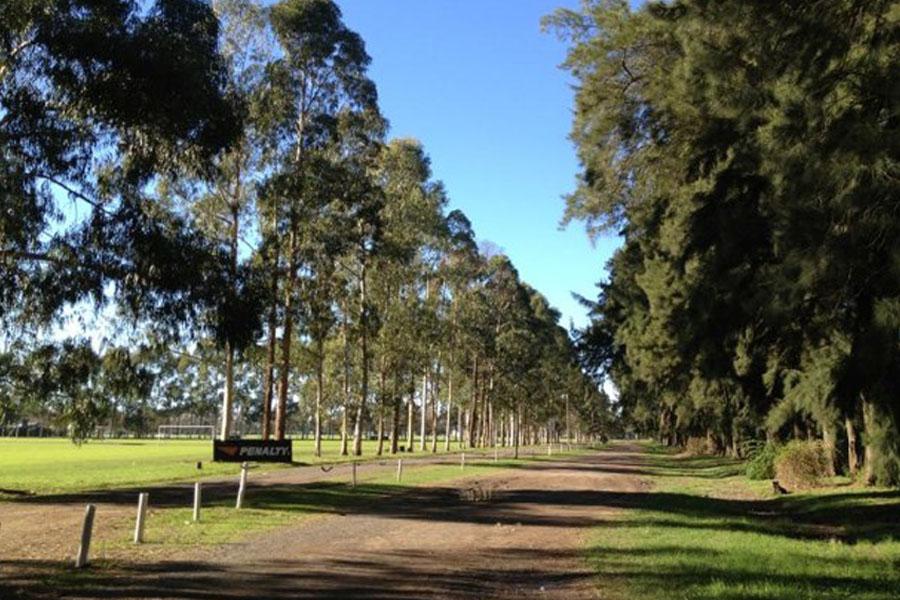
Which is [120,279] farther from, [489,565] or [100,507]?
[489,565]

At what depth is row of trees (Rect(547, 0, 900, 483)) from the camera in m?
10.8

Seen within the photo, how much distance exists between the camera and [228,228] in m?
36.9

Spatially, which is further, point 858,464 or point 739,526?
point 858,464

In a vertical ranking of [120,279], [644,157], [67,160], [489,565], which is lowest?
[489,565]

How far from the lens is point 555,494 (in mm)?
25906

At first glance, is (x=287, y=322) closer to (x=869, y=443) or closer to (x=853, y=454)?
(x=853, y=454)

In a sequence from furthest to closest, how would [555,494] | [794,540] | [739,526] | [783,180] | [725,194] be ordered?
[555,494]
[725,194]
[739,526]
[794,540]
[783,180]

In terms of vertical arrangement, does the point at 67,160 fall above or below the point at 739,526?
above

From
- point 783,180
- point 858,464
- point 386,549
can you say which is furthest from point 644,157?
point 858,464

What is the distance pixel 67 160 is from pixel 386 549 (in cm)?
1097

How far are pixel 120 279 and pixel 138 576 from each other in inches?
357

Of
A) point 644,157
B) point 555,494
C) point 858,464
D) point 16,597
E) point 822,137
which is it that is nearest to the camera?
point 16,597

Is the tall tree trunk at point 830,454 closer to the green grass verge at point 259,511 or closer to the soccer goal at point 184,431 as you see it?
the green grass verge at point 259,511

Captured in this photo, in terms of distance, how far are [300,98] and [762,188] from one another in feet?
78.0
